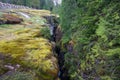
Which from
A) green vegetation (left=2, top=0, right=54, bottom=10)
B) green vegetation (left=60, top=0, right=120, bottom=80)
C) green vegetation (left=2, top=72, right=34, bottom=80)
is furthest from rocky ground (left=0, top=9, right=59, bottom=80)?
green vegetation (left=2, top=0, right=54, bottom=10)

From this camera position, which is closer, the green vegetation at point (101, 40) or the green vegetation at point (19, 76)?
the green vegetation at point (101, 40)

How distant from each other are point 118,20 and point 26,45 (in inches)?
257

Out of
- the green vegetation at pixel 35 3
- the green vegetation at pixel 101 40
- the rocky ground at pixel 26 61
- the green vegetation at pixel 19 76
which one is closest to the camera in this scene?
the green vegetation at pixel 101 40

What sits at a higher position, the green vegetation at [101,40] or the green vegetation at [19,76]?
the green vegetation at [101,40]

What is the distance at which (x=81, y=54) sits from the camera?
11.2 m

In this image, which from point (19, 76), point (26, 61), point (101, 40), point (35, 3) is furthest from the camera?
point (35, 3)

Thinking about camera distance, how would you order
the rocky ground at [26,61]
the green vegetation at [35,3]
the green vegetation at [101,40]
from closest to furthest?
the green vegetation at [101,40] → the rocky ground at [26,61] → the green vegetation at [35,3]

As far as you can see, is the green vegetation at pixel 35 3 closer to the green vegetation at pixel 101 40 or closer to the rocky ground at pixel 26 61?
the rocky ground at pixel 26 61

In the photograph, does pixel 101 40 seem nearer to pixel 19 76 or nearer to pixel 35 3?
pixel 19 76

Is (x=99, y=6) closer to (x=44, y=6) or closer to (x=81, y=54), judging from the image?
(x=81, y=54)

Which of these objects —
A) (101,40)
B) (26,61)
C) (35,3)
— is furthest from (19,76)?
(35,3)

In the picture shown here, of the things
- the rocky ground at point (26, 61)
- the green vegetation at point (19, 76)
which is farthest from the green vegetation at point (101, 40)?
the green vegetation at point (19, 76)

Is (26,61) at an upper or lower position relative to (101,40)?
lower

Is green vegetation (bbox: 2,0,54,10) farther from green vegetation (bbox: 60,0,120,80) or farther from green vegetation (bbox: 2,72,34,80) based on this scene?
green vegetation (bbox: 2,72,34,80)
